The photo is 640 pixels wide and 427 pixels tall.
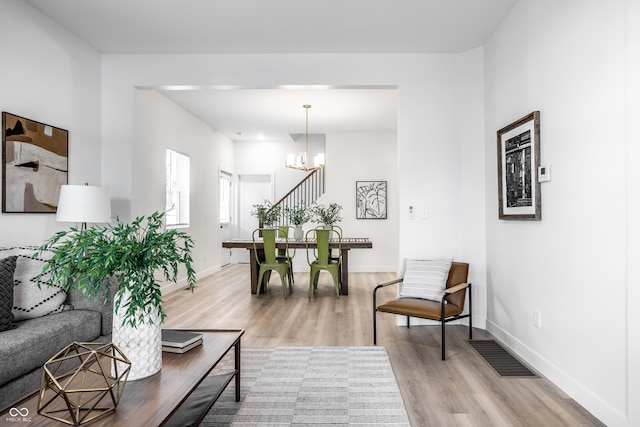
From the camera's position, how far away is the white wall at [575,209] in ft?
6.80

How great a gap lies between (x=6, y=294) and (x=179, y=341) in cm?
118

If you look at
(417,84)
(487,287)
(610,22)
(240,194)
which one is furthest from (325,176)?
(610,22)

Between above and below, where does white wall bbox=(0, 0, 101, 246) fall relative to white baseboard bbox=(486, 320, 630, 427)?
above

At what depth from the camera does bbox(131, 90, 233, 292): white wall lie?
4.93 metres

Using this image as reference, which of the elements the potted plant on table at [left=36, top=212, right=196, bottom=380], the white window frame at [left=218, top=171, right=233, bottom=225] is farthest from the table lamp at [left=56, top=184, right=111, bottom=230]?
the white window frame at [left=218, top=171, right=233, bottom=225]

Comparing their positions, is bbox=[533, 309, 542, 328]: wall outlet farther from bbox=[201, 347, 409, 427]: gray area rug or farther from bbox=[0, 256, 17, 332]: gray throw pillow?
bbox=[0, 256, 17, 332]: gray throw pillow

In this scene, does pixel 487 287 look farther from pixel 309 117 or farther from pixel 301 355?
pixel 309 117

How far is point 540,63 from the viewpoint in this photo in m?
2.89

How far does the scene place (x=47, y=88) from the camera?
11.2 ft

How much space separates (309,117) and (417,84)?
2882mm

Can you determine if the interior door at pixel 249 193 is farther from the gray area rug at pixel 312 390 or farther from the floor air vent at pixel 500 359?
the floor air vent at pixel 500 359

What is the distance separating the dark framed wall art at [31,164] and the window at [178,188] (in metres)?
2.44

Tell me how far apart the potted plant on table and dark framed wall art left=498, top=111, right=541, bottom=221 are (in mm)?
2451

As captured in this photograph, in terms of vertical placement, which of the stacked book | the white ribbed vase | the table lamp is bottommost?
the stacked book
